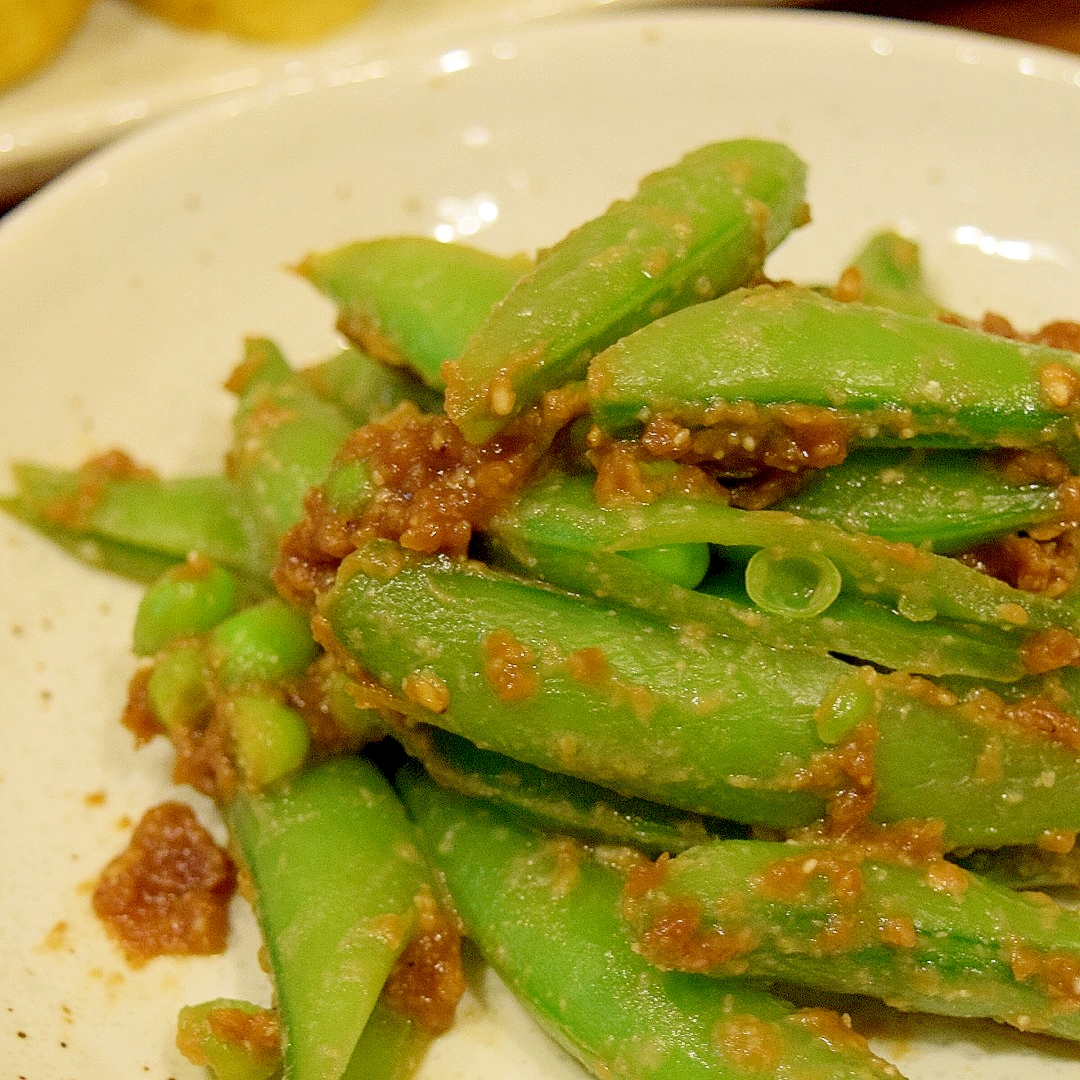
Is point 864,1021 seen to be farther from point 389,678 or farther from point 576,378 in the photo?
point 576,378

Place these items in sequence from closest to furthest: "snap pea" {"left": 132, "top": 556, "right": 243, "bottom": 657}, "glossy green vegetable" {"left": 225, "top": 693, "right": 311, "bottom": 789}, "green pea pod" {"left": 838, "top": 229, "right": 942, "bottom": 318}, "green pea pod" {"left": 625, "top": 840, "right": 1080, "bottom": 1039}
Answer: "green pea pod" {"left": 625, "top": 840, "right": 1080, "bottom": 1039}
"glossy green vegetable" {"left": 225, "top": 693, "right": 311, "bottom": 789}
"snap pea" {"left": 132, "top": 556, "right": 243, "bottom": 657}
"green pea pod" {"left": 838, "top": 229, "right": 942, "bottom": 318}

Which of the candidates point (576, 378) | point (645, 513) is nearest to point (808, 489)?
point (645, 513)

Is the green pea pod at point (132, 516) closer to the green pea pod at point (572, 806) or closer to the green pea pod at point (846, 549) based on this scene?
the green pea pod at point (572, 806)


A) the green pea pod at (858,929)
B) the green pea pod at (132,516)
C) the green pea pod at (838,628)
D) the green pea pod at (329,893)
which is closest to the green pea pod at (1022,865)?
the green pea pod at (858,929)

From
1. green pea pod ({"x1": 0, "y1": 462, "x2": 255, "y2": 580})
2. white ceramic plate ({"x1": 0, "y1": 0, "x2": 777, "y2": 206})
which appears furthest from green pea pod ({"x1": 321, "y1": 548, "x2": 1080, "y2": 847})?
white ceramic plate ({"x1": 0, "y1": 0, "x2": 777, "y2": 206})

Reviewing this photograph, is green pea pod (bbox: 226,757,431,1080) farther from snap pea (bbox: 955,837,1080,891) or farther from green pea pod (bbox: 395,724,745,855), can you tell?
snap pea (bbox: 955,837,1080,891)

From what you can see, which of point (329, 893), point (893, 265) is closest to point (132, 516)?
point (329, 893)
